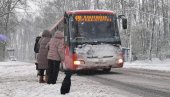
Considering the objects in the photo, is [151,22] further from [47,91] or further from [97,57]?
[47,91]

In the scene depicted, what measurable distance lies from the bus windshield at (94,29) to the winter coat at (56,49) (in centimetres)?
707

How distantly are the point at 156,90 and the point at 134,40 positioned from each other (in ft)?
181

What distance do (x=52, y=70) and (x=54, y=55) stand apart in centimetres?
54

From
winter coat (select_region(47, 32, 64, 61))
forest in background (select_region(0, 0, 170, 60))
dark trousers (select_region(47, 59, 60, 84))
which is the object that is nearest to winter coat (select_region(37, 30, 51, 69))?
dark trousers (select_region(47, 59, 60, 84))

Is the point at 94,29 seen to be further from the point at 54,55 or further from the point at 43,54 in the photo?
the point at 54,55

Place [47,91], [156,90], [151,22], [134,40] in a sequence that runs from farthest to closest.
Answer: [151,22] → [134,40] → [156,90] → [47,91]

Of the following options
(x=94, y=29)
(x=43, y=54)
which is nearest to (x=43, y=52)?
(x=43, y=54)

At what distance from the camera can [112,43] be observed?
21.9m

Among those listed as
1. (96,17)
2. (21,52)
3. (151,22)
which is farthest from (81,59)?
(21,52)

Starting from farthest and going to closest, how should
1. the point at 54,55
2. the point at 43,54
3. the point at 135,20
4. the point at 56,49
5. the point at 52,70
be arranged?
the point at 135,20 → the point at 43,54 → the point at 52,70 → the point at 56,49 → the point at 54,55

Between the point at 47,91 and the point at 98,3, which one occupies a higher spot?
the point at 98,3

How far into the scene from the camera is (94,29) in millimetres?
22109

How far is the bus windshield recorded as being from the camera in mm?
21797

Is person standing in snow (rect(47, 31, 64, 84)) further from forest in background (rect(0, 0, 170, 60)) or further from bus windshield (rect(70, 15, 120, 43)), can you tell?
forest in background (rect(0, 0, 170, 60))
